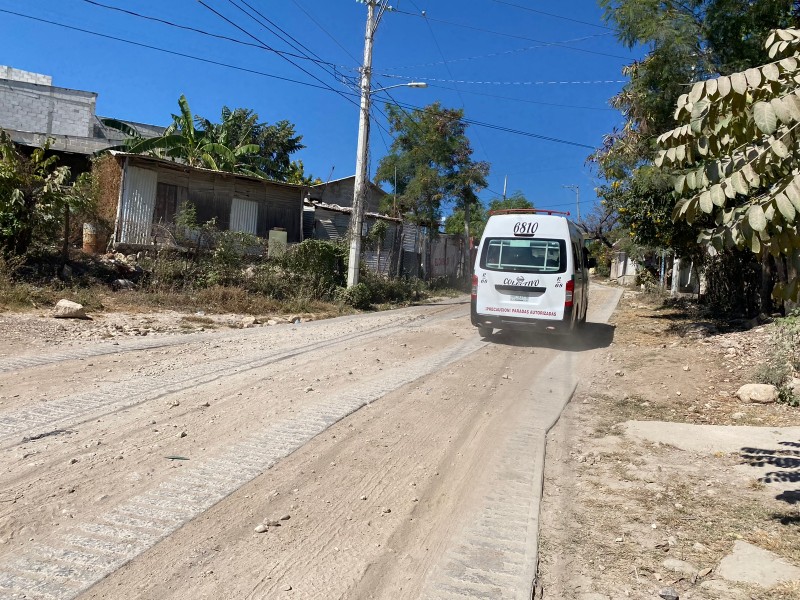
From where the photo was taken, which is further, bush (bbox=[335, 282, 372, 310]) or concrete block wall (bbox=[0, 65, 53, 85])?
concrete block wall (bbox=[0, 65, 53, 85])

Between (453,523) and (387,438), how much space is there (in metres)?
1.75

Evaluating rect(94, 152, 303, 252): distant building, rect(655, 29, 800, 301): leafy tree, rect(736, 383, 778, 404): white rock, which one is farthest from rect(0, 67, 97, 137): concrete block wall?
rect(655, 29, 800, 301): leafy tree

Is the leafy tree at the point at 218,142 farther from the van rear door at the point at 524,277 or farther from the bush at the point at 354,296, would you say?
the van rear door at the point at 524,277

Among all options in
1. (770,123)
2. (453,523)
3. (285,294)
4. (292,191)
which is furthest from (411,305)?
(770,123)

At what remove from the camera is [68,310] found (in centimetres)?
1181

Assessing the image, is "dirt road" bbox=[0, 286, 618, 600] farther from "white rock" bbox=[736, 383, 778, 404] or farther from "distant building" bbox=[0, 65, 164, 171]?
"distant building" bbox=[0, 65, 164, 171]

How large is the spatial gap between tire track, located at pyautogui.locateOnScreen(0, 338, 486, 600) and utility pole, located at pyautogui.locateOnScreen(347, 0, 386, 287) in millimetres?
12410

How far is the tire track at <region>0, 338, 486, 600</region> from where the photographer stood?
121 inches

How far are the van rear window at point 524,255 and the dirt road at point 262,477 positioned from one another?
3.30 meters

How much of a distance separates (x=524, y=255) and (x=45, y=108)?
30.4 metres

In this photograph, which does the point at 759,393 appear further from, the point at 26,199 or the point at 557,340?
Result: the point at 26,199

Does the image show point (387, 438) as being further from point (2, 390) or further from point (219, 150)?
point (219, 150)

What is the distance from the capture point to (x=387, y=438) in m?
5.71

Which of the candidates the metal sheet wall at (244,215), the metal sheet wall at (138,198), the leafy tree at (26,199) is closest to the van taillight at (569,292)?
the leafy tree at (26,199)
